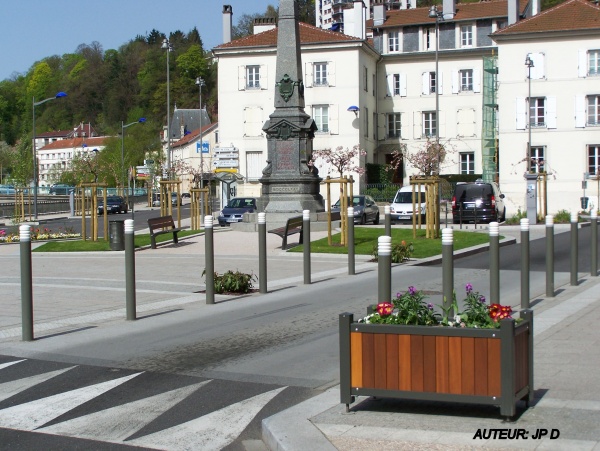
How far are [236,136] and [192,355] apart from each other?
5692 cm

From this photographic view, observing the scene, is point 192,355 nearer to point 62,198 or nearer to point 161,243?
point 161,243

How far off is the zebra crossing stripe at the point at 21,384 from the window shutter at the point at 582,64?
5267 centimetres

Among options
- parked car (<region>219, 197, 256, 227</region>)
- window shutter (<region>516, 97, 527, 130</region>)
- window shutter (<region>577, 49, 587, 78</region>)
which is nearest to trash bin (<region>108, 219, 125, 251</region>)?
parked car (<region>219, 197, 256, 227</region>)

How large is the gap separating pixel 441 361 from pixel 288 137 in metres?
27.1

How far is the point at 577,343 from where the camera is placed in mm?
9930

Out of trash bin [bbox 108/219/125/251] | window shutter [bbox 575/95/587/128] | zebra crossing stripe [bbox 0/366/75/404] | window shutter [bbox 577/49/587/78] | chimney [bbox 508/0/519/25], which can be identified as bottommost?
zebra crossing stripe [bbox 0/366/75/404]

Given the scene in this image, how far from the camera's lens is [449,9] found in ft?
229

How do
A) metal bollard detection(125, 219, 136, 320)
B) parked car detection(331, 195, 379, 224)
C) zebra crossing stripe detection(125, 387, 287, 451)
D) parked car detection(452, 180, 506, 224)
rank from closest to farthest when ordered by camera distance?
zebra crossing stripe detection(125, 387, 287, 451) → metal bollard detection(125, 219, 136, 320) → parked car detection(452, 180, 506, 224) → parked car detection(331, 195, 379, 224)

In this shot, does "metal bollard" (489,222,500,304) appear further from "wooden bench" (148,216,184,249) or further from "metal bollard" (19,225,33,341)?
"wooden bench" (148,216,184,249)

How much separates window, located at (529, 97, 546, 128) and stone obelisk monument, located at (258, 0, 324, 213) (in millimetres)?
28132

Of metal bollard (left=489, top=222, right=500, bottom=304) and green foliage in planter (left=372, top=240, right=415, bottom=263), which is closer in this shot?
metal bollard (left=489, top=222, right=500, bottom=304)

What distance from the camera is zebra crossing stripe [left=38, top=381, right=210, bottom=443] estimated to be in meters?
6.91

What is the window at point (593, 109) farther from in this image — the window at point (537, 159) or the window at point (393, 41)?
the window at point (393, 41)

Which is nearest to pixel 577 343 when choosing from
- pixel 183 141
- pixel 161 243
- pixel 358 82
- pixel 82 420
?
pixel 82 420
